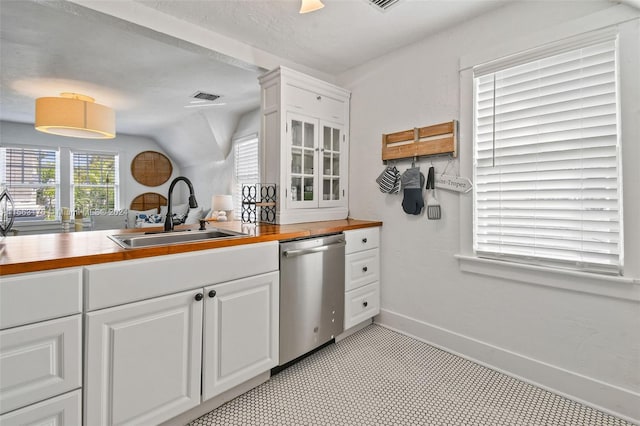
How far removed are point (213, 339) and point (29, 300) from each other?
79 cm

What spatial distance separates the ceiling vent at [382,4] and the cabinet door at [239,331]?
1829 mm

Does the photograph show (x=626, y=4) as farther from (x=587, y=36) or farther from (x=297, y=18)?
(x=297, y=18)

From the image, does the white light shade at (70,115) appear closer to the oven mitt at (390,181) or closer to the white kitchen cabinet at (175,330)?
the white kitchen cabinet at (175,330)

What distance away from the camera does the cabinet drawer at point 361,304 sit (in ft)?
8.20

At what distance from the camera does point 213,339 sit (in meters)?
1.64

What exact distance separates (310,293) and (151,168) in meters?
6.54

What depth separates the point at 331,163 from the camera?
9.73ft

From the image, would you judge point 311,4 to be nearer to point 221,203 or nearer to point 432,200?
point 432,200

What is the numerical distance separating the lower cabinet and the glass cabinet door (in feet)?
4.07

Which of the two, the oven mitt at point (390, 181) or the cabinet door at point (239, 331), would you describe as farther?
the oven mitt at point (390, 181)

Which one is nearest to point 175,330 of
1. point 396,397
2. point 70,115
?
point 396,397

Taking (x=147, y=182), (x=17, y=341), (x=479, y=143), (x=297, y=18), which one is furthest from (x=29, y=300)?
(x=147, y=182)

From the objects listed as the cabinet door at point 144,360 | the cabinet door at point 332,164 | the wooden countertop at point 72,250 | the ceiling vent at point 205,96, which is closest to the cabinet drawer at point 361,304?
the cabinet door at point 332,164

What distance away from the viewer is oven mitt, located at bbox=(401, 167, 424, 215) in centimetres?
245
